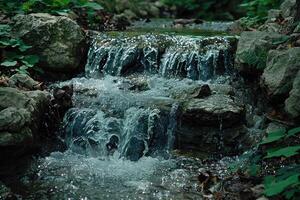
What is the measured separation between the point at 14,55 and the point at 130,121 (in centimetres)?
273

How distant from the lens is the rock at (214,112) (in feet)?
19.2

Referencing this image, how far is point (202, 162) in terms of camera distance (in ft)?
18.7

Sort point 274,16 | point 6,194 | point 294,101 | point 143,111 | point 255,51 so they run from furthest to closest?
point 274,16 < point 255,51 < point 143,111 < point 294,101 < point 6,194

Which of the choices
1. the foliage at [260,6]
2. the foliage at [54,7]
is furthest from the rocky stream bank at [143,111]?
the foliage at [260,6]

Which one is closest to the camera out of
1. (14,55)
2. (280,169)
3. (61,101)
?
(280,169)

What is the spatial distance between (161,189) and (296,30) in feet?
12.1

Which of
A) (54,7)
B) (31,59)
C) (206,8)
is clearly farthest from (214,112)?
(206,8)

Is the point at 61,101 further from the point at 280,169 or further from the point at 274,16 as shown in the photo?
the point at 274,16

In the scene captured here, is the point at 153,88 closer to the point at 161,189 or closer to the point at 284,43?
the point at 284,43

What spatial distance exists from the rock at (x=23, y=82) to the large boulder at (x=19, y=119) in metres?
0.45

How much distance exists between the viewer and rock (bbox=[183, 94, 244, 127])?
5.86m

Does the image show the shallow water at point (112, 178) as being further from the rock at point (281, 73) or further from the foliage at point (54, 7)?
the foliage at point (54, 7)

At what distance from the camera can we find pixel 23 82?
682cm

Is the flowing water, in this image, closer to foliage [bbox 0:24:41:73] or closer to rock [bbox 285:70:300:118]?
foliage [bbox 0:24:41:73]
